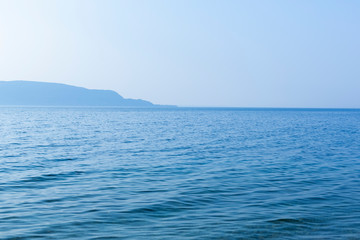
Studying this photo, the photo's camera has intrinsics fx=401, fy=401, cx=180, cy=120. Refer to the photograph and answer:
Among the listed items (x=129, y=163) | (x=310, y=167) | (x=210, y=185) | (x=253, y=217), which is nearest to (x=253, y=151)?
(x=310, y=167)

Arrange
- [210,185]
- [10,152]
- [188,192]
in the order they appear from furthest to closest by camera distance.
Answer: [10,152], [210,185], [188,192]

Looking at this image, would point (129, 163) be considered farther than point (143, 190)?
Yes

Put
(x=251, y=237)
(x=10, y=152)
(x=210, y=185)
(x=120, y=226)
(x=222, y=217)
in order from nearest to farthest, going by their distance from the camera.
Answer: (x=251, y=237)
(x=120, y=226)
(x=222, y=217)
(x=210, y=185)
(x=10, y=152)

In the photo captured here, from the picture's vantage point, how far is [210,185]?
18.8 m

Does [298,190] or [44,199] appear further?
[298,190]

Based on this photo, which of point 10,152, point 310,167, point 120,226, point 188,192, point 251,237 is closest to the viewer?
point 251,237

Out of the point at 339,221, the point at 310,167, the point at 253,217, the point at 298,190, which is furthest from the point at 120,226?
the point at 310,167

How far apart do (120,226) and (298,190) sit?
9.07m

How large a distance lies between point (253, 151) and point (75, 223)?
2387 centimetres

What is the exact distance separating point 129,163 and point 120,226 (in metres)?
13.9

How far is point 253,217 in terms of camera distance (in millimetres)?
13281

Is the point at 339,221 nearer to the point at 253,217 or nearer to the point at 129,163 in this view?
the point at 253,217

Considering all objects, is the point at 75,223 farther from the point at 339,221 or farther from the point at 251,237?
the point at 339,221

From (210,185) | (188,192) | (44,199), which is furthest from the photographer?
(210,185)
